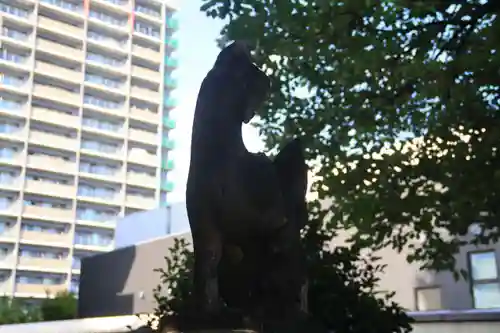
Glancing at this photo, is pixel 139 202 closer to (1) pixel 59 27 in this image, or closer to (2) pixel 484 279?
(1) pixel 59 27

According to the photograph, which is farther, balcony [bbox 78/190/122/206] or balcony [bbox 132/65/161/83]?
balcony [bbox 132/65/161/83]

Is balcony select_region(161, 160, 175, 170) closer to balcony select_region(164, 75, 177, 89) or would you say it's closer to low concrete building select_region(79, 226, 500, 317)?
balcony select_region(164, 75, 177, 89)

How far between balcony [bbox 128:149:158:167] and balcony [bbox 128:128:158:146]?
140cm

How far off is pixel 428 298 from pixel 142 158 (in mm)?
60436

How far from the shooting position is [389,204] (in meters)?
8.19

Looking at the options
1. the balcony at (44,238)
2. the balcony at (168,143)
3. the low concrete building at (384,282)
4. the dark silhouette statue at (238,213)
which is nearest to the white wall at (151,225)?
the low concrete building at (384,282)

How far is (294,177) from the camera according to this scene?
16.1 feet

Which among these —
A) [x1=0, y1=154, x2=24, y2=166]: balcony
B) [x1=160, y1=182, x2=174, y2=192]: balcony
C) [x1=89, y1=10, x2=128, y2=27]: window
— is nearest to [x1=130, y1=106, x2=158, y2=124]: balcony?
[x1=160, y1=182, x2=174, y2=192]: balcony

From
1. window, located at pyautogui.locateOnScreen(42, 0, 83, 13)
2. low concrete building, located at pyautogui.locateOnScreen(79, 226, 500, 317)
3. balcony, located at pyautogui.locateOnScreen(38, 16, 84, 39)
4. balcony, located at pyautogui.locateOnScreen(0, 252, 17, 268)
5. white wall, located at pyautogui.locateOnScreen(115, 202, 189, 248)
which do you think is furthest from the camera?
window, located at pyautogui.locateOnScreen(42, 0, 83, 13)

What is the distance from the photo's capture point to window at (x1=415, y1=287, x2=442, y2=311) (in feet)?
65.9

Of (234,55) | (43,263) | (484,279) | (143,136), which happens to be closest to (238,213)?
(234,55)

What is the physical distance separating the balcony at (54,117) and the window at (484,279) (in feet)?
193

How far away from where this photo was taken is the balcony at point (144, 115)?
7844cm

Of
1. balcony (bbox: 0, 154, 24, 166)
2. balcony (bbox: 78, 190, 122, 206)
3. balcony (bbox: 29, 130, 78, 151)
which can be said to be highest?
balcony (bbox: 29, 130, 78, 151)
